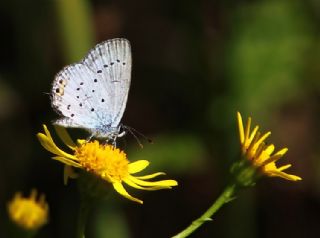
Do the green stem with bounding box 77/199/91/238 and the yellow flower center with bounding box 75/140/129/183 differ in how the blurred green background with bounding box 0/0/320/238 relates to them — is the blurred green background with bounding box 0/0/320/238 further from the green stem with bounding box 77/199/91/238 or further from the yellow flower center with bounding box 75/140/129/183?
the green stem with bounding box 77/199/91/238

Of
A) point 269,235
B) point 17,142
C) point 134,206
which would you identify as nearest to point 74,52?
point 17,142

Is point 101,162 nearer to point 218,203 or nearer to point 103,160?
point 103,160

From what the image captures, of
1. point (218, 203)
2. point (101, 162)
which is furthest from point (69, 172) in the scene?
point (218, 203)

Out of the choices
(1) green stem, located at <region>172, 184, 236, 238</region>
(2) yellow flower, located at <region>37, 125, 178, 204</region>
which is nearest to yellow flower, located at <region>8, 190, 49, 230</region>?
(2) yellow flower, located at <region>37, 125, 178, 204</region>

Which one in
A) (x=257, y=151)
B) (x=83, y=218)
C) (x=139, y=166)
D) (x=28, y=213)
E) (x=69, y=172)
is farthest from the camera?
(x=28, y=213)

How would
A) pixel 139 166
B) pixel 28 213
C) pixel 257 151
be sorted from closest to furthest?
pixel 257 151
pixel 139 166
pixel 28 213

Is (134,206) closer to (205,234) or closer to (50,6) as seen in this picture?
(205,234)

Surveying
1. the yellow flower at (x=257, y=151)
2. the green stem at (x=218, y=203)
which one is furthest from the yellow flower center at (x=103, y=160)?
the yellow flower at (x=257, y=151)
